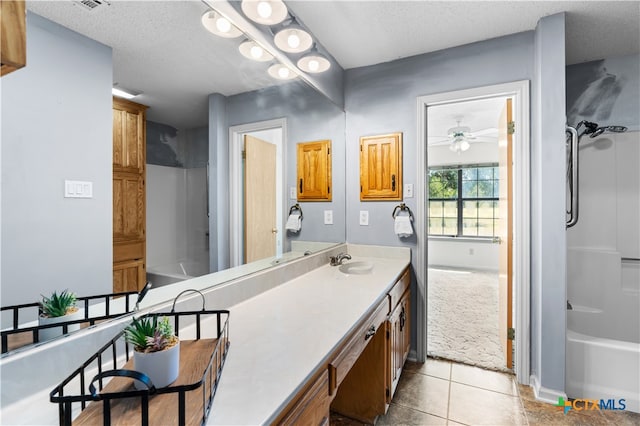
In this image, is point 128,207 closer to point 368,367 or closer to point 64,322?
point 64,322

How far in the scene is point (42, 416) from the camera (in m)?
0.63

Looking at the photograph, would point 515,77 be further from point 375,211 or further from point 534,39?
point 375,211

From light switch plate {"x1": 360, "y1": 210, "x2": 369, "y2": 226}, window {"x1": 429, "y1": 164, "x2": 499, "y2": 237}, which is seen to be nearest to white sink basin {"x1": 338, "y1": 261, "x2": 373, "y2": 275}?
light switch plate {"x1": 360, "y1": 210, "x2": 369, "y2": 226}

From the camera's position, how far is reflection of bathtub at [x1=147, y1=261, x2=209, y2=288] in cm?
99

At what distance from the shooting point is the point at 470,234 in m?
5.89

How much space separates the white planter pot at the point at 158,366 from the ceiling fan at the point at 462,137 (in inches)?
176

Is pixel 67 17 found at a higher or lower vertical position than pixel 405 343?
higher

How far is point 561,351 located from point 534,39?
6.75 ft

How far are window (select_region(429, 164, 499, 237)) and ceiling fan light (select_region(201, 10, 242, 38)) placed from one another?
17.9 feet

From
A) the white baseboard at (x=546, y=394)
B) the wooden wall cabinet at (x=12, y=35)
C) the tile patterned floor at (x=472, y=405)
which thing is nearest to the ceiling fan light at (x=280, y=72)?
the wooden wall cabinet at (x=12, y=35)

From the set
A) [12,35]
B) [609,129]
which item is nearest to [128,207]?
[12,35]

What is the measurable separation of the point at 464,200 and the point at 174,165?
19.7ft

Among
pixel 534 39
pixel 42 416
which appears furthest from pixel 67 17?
pixel 534 39

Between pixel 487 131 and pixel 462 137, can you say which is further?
pixel 487 131
